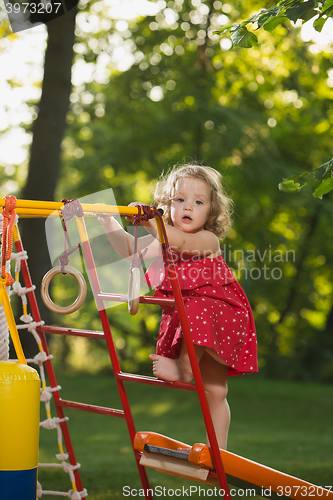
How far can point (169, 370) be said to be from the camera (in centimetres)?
238

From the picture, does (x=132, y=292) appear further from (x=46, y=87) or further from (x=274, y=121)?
(x=274, y=121)

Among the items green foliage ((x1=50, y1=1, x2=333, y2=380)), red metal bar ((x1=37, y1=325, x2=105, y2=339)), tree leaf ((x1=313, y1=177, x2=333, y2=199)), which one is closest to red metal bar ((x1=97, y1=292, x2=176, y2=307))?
red metal bar ((x1=37, y1=325, x2=105, y2=339))

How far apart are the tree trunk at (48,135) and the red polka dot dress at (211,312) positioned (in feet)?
10.9

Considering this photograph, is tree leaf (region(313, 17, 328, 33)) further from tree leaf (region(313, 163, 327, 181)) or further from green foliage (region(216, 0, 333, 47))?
tree leaf (region(313, 163, 327, 181))

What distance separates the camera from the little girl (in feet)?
8.00

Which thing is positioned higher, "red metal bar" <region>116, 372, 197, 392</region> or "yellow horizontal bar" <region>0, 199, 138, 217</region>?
"yellow horizontal bar" <region>0, 199, 138, 217</region>

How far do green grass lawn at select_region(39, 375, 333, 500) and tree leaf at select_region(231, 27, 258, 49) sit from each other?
291 cm

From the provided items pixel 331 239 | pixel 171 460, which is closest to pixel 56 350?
pixel 331 239

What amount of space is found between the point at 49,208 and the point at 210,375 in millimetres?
1241

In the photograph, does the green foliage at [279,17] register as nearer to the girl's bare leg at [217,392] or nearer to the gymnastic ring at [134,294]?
the gymnastic ring at [134,294]

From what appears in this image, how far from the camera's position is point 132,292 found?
224 cm

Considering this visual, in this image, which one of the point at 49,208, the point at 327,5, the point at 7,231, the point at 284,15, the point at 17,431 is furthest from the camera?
the point at 284,15

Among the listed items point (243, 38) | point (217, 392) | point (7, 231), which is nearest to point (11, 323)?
point (7, 231)

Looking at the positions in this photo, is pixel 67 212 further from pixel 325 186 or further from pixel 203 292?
pixel 325 186
